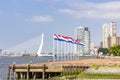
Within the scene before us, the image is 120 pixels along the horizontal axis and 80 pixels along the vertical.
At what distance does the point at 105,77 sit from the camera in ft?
220

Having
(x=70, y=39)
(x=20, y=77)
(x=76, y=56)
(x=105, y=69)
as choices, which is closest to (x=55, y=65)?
(x=20, y=77)

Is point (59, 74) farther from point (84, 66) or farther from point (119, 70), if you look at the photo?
point (119, 70)

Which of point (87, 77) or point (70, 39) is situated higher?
point (70, 39)

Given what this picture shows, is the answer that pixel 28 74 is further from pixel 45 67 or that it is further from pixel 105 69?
pixel 105 69

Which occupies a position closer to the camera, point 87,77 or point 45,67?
point 87,77

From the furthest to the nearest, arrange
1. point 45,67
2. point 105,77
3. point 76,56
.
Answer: point 76,56
point 45,67
point 105,77

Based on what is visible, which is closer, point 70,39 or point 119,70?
point 119,70

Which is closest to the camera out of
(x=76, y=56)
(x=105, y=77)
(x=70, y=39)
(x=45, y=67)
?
(x=105, y=77)

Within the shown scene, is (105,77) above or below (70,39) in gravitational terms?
below

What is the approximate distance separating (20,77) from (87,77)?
20980mm

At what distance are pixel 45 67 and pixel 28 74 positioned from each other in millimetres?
3991

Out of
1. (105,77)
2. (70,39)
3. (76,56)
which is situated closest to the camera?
(105,77)

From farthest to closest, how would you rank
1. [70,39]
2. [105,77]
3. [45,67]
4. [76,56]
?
[76,56] < [70,39] < [45,67] < [105,77]

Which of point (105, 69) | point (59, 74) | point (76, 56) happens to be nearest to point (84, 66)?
point (59, 74)
